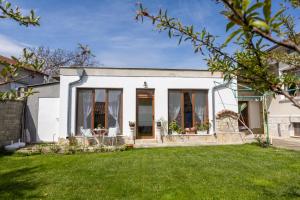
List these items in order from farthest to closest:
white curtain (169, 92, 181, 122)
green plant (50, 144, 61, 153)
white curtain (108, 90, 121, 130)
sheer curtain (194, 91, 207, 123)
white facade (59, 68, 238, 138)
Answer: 1. sheer curtain (194, 91, 207, 123)
2. white curtain (169, 92, 181, 122)
3. white curtain (108, 90, 121, 130)
4. white facade (59, 68, 238, 138)
5. green plant (50, 144, 61, 153)

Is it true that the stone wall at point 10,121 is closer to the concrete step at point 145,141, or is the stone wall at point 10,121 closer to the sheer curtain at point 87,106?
the sheer curtain at point 87,106

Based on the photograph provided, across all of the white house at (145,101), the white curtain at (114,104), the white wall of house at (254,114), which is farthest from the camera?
the white wall of house at (254,114)

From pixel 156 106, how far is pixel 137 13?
37.1ft

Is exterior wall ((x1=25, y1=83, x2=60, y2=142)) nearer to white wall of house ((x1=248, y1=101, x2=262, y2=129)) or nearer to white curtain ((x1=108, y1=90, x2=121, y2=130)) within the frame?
white curtain ((x1=108, y1=90, x2=121, y2=130))

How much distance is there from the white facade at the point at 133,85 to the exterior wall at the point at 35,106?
229 centimetres

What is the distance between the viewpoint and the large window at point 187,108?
1320cm

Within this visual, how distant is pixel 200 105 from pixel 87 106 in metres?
6.87

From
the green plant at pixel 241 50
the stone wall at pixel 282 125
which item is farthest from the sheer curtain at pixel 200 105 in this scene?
the green plant at pixel 241 50

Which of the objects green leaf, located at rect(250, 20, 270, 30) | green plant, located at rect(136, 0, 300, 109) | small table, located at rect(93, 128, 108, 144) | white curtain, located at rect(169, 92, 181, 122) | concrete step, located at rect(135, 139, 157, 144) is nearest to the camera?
green leaf, located at rect(250, 20, 270, 30)

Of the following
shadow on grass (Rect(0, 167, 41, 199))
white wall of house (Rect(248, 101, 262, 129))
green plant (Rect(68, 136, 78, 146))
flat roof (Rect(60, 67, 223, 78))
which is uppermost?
flat roof (Rect(60, 67, 223, 78))

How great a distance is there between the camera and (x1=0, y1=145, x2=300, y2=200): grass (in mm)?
4918

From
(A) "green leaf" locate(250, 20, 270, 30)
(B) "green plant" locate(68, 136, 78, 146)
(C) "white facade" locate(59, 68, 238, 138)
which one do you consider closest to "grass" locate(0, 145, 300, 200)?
(B) "green plant" locate(68, 136, 78, 146)

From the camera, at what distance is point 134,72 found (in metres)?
12.9

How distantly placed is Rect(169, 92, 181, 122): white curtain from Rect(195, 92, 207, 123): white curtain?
115 cm
